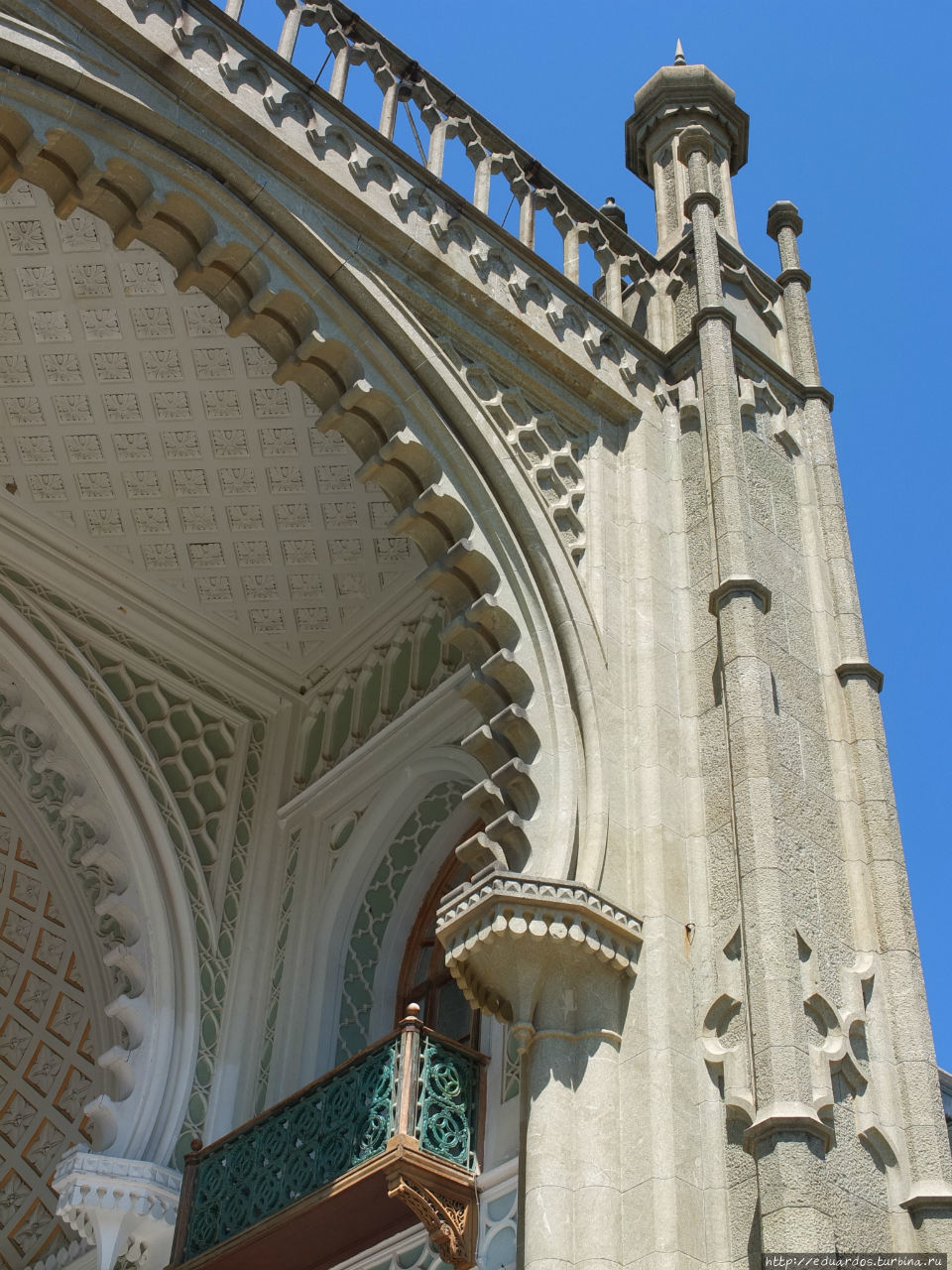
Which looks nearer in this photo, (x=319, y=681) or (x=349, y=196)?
(x=349, y=196)

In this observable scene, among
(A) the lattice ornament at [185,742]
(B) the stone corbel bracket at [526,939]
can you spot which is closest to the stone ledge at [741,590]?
(B) the stone corbel bracket at [526,939]

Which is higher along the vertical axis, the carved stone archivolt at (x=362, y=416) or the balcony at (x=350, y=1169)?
the carved stone archivolt at (x=362, y=416)

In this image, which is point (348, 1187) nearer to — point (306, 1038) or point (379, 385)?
A: point (306, 1038)

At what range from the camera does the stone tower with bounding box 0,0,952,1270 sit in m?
5.18

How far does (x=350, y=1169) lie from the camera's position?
19.2 feet

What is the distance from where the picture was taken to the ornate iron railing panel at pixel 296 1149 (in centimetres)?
600

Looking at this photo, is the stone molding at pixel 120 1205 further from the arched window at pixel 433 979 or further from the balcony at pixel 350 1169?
the arched window at pixel 433 979

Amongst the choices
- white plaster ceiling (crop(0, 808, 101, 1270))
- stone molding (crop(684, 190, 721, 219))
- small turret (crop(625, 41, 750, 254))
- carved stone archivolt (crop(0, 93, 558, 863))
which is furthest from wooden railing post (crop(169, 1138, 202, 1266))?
small turret (crop(625, 41, 750, 254))

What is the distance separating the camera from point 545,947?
205 inches

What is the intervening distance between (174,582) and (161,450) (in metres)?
0.80

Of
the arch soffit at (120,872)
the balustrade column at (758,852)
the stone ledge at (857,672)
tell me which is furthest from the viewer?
the arch soffit at (120,872)

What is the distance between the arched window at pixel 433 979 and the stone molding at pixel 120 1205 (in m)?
1.28

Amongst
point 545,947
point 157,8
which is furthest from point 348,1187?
point 157,8

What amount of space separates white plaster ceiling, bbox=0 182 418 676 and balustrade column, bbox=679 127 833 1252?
2.01 metres
